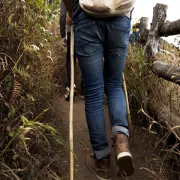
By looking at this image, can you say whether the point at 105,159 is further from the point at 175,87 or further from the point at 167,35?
the point at 167,35

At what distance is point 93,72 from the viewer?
251cm

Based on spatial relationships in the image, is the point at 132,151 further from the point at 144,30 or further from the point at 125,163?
the point at 144,30

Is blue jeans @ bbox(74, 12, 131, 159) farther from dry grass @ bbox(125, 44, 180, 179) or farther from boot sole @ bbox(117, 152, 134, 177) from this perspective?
dry grass @ bbox(125, 44, 180, 179)

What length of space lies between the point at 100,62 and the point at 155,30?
184 centimetres

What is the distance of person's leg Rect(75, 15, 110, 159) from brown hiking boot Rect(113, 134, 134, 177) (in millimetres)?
196

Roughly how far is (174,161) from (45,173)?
101 cm

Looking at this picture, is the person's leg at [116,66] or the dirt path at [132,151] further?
the dirt path at [132,151]

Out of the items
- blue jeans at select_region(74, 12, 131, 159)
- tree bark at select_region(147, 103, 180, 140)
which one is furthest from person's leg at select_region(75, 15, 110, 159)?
tree bark at select_region(147, 103, 180, 140)

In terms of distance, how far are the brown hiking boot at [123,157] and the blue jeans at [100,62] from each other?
79 mm

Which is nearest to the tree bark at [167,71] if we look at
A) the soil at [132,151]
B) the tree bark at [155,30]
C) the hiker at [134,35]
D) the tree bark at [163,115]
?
the tree bark at [163,115]

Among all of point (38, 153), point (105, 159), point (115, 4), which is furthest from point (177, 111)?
point (38, 153)

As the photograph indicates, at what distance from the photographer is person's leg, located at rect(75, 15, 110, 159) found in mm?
2457

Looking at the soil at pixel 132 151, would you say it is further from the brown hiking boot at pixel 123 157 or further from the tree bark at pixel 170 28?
the tree bark at pixel 170 28

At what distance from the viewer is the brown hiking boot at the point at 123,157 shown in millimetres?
2248
